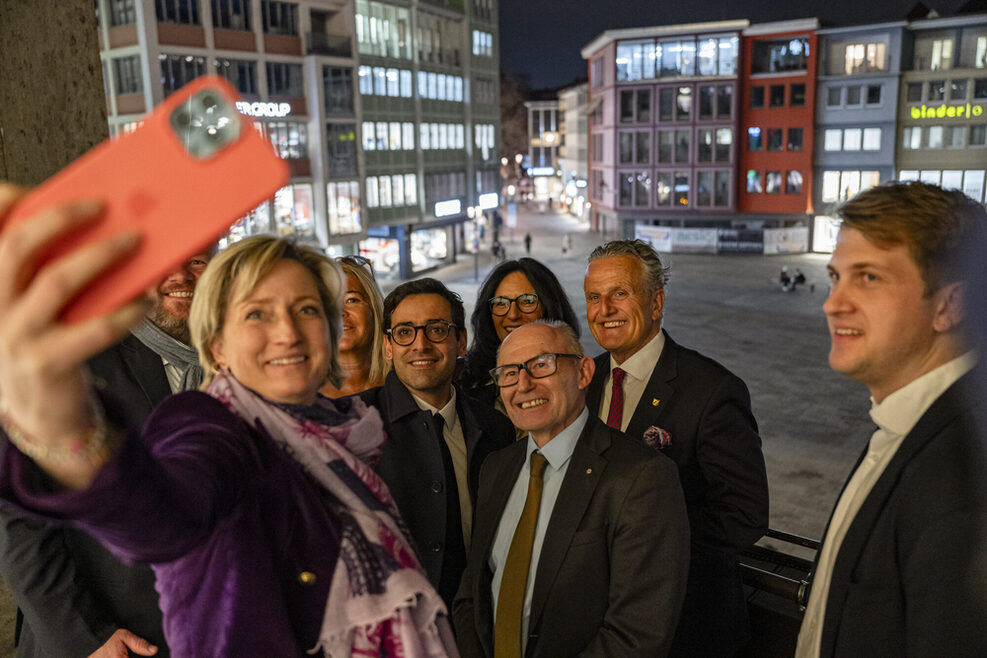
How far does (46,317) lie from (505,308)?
4.08 m

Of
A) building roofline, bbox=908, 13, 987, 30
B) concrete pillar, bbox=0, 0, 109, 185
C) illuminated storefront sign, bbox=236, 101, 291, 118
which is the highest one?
building roofline, bbox=908, 13, 987, 30

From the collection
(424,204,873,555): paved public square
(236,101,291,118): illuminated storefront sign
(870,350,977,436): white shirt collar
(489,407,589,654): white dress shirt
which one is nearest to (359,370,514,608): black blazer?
(489,407,589,654): white dress shirt

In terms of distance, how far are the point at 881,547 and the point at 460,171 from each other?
137 ft

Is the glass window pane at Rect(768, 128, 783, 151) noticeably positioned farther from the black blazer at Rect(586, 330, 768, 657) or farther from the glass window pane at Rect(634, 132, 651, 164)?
the black blazer at Rect(586, 330, 768, 657)

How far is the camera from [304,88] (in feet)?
103

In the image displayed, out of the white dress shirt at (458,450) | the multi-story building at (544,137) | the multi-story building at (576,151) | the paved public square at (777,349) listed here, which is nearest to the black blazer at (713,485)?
the white dress shirt at (458,450)

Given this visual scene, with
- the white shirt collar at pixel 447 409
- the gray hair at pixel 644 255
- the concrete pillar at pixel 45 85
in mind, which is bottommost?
the white shirt collar at pixel 447 409

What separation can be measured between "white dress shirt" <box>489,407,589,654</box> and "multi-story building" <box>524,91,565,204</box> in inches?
3414

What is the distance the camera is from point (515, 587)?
2.98m

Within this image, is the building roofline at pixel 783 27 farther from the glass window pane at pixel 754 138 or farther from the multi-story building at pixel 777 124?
the glass window pane at pixel 754 138

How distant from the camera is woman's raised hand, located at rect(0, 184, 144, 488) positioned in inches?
37.2

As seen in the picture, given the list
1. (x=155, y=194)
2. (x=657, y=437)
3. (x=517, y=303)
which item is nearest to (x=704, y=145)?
(x=517, y=303)

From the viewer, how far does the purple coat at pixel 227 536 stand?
1.38 meters

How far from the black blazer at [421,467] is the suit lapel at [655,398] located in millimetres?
774
